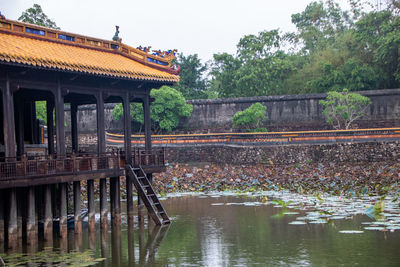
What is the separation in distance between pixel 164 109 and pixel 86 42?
25758 mm

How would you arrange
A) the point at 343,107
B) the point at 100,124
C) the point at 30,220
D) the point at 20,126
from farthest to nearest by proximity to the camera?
the point at 343,107 < the point at 20,126 < the point at 100,124 < the point at 30,220

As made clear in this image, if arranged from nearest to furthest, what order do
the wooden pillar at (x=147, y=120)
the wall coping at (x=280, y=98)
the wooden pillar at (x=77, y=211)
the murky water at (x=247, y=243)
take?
the murky water at (x=247, y=243)
the wooden pillar at (x=77, y=211)
the wooden pillar at (x=147, y=120)
the wall coping at (x=280, y=98)

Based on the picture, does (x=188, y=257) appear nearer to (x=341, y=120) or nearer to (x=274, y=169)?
(x=274, y=169)

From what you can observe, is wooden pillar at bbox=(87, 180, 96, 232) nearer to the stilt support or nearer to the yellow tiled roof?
the stilt support

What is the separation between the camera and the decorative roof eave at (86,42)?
1753cm

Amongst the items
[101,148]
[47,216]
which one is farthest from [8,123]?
[101,148]

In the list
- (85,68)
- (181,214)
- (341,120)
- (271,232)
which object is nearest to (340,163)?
(341,120)

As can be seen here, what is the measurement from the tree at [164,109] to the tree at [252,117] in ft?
16.6

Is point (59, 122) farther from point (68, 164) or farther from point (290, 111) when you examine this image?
point (290, 111)

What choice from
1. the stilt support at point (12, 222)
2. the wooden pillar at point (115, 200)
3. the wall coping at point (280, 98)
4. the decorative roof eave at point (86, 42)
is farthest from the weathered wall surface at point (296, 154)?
the stilt support at point (12, 222)

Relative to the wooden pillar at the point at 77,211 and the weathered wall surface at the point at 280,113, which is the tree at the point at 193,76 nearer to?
the weathered wall surface at the point at 280,113

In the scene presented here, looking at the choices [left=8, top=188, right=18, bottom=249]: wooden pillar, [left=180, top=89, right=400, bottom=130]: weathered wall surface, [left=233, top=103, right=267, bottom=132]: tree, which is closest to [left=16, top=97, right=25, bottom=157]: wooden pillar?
[left=8, top=188, right=18, bottom=249]: wooden pillar

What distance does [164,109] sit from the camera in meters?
45.5

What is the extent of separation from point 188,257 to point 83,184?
15.0 m
